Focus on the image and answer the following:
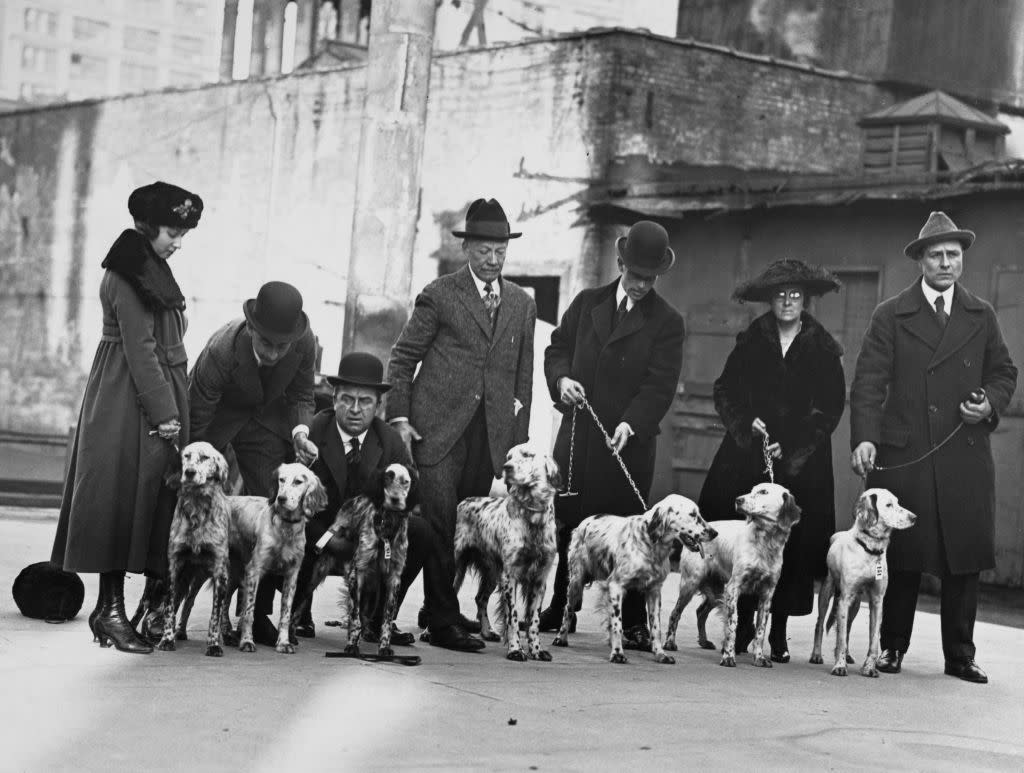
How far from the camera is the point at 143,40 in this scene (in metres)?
61.5

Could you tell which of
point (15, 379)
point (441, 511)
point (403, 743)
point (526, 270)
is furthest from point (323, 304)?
point (403, 743)

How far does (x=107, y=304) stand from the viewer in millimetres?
7723

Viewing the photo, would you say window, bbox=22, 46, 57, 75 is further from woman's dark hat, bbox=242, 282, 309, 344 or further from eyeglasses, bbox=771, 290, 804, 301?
woman's dark hat, bbox=242, 282, 309, 344

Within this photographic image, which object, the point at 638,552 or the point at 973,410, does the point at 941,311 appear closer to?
the point at 973,410

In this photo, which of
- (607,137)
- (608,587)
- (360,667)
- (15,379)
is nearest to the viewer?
(360,667)

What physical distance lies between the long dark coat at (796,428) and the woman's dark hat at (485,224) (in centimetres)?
138

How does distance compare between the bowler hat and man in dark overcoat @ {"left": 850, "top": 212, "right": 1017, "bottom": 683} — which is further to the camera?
man in dark overcoat @ {"left": 850, "top": 212, "right": 1017, "bottom": 683}

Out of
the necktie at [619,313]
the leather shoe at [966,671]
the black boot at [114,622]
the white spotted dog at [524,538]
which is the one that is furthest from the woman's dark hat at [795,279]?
the black boot at [114,622]

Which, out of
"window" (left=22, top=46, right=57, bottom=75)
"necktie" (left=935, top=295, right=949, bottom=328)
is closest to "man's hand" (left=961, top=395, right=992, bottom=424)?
"necktie" (left=935, top=295, right=949, bottom=328)

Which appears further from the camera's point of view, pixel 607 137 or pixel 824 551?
pixel 607 137

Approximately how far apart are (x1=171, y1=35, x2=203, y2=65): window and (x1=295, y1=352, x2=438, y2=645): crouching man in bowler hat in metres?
54.9

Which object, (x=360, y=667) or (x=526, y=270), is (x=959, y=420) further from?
(x=526, y=270)

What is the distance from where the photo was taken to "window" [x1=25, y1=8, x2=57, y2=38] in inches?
2377

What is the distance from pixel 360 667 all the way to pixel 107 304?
189 centimetres
